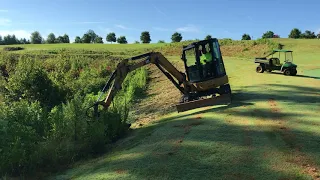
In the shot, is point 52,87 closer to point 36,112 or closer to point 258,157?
point 36,112

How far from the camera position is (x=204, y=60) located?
14.0 meters

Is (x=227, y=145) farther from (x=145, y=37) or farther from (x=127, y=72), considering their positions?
(x=145, y=37)

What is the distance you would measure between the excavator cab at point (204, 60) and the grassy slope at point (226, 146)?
1.53m

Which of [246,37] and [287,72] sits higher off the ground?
[246,37]

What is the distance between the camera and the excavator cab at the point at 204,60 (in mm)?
13844

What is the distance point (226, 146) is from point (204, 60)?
20.6ft

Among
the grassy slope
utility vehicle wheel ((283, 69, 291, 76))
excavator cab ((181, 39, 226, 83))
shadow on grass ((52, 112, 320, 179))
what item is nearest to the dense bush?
the grassy slope

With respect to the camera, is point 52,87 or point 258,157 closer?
point 258,157

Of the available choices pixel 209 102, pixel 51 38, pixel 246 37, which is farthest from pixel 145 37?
pixel 209 102

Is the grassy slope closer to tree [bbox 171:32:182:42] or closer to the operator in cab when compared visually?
the operator in cab

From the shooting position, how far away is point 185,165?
7332mm

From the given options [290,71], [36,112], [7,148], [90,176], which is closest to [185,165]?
[90,176]

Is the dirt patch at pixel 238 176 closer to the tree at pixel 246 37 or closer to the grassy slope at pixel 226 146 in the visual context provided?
the grassy slope at pixel 226 146

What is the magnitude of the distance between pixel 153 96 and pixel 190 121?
379 inches
